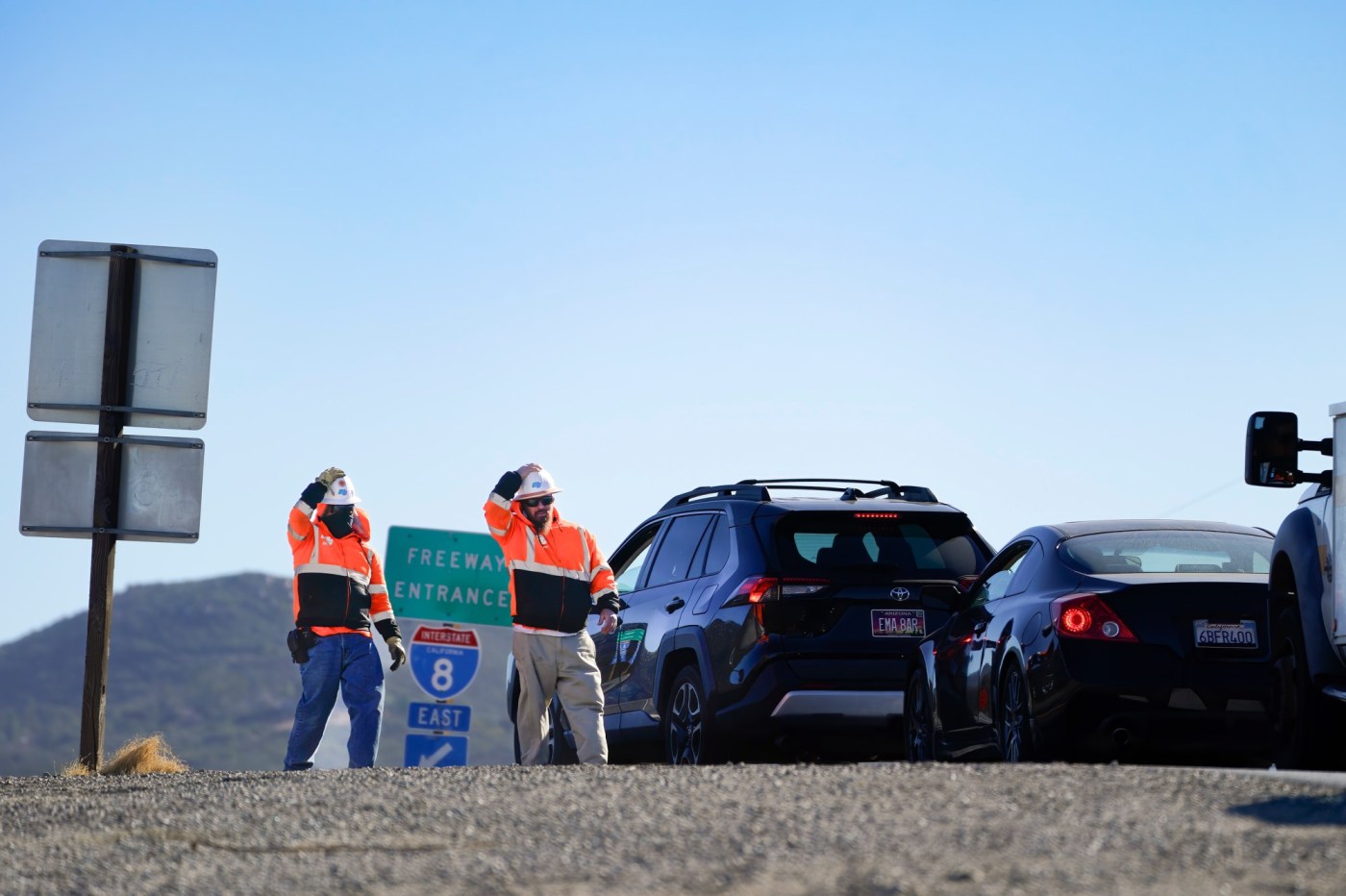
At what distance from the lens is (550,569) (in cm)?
1223

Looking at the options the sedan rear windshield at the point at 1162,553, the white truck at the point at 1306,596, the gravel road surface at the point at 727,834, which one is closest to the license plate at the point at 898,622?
the sedan rear windshield at the point at 1162,553

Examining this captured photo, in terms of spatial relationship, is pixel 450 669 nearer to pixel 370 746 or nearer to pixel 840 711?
pixel 370 746

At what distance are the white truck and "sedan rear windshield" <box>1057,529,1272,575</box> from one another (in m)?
0.48

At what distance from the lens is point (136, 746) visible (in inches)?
555

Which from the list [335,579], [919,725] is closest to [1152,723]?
[919,725]

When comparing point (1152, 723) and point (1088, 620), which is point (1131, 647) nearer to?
point (1088, 620)

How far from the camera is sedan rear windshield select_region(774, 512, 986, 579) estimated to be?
1175 cm

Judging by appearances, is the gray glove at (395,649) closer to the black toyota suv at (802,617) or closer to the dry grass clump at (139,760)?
the dry grass clump at (139,760)

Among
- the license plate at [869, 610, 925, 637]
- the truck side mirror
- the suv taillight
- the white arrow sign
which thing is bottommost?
the white arrow sign

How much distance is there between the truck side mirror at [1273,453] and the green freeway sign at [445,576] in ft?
41.8

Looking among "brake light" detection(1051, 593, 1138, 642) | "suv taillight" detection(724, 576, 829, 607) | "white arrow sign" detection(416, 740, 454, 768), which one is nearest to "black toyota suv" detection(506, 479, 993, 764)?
"suv taillight" detection(724, 576, 829, 607)

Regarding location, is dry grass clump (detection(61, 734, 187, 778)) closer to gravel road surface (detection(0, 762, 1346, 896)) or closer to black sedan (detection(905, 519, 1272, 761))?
gravel road surface (detection(0, 762, 1346, 896))

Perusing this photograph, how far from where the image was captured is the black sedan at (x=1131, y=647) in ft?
32.8

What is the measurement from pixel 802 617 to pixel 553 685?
1732 mm
